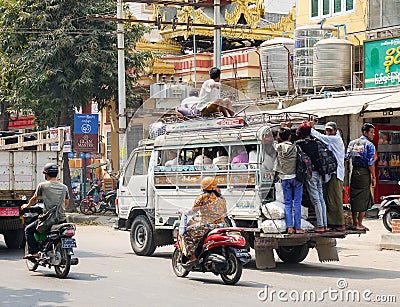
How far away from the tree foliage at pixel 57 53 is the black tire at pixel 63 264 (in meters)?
15.3

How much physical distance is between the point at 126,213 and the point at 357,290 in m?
6.10

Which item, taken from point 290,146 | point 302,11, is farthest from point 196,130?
point 302,11

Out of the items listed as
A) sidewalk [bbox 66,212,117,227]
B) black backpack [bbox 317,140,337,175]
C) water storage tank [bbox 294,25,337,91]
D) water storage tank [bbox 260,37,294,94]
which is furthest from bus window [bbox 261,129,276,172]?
water storage tank [bbox 260,37,294,94]

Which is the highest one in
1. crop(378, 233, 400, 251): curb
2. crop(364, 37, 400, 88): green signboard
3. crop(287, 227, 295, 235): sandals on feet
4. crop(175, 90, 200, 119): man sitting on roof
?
crop(364, 37, 400, 88): green signboard

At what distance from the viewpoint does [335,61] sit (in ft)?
74.6

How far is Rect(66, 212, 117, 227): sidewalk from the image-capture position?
2417cm

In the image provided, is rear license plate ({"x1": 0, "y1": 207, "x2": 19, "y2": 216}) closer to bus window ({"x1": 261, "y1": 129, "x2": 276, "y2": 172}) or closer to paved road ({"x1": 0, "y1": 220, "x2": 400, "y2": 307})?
paved road ({"x1": 0, "y1": 220, "x2": 400, "y2": 307})

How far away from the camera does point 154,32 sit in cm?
3631

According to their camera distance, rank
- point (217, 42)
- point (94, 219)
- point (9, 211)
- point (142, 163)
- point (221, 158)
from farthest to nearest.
→ point (94, 219) < point (217, 42) < point (142, 163) < point (9, 211) < point (221, 158)

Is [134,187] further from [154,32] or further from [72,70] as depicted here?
[154,32]

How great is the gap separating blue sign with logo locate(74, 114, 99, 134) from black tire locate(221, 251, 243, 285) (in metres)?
14.8

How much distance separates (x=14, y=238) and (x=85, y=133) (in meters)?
9.40

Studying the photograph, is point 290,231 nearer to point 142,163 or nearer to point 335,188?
point 335,188

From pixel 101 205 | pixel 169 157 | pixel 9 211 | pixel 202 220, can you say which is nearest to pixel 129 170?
pixel 169 157
